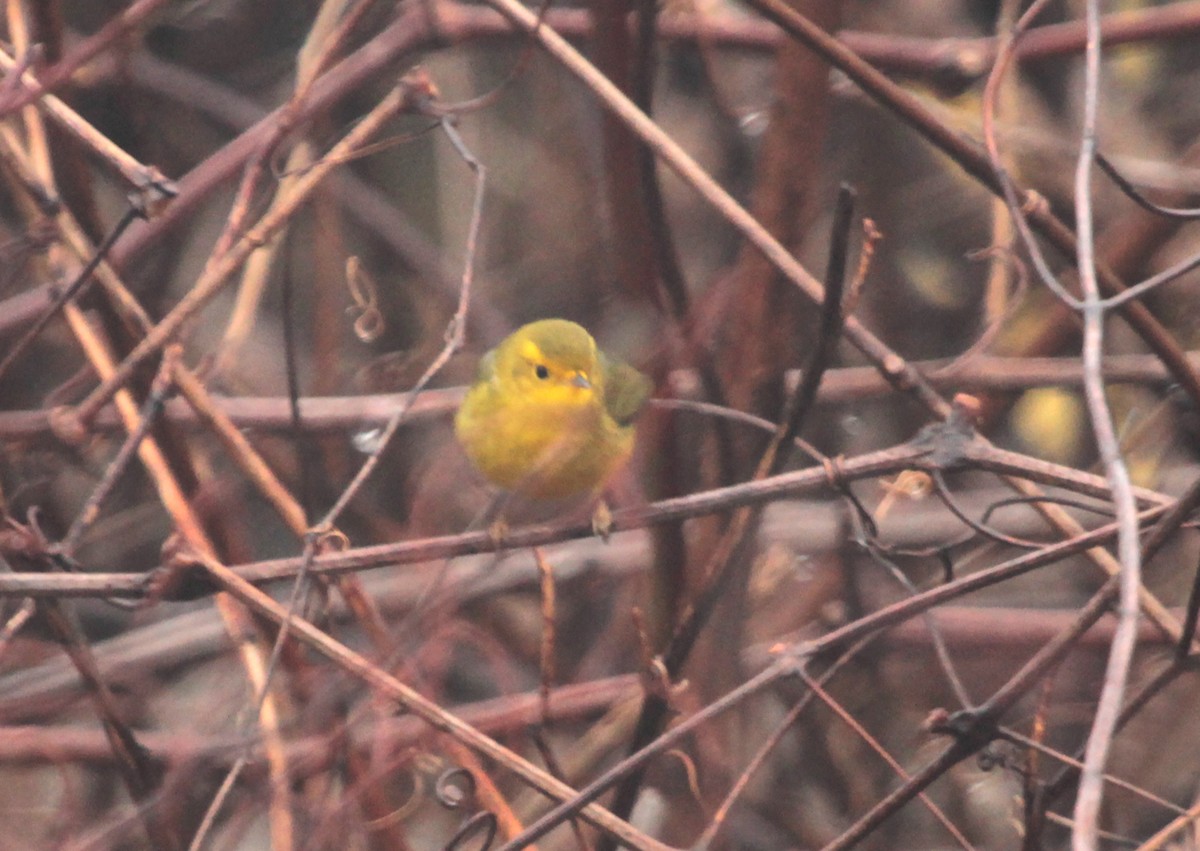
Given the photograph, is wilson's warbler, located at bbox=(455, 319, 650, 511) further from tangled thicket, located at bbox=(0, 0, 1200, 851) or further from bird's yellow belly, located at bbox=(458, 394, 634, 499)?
tangled thicket, located at bbox=(0, 0, 1200, 851)

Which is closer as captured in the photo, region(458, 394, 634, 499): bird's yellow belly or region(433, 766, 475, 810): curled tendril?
region(433, 766, 475, 810): curled tendril

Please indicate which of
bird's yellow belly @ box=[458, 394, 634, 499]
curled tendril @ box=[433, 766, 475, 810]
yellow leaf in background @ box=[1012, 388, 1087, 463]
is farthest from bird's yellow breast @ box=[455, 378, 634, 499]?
yellow leaf in background @ box=[1012, 388, 1087, 463]

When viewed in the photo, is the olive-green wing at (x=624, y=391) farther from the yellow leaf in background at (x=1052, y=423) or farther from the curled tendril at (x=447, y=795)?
the yellow leaf in background at (x=1052, y=423)

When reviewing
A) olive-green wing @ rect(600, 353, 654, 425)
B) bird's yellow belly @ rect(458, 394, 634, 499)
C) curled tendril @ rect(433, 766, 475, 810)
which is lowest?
curled tendril @ rect(433, 766, 475, 810)

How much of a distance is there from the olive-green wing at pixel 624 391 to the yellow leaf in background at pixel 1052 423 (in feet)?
4.18

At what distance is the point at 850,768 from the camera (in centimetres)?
320

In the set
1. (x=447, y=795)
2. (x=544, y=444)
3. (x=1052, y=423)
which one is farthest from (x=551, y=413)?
(x=1052, y=423)

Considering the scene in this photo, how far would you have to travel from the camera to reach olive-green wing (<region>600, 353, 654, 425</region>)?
8.93ft

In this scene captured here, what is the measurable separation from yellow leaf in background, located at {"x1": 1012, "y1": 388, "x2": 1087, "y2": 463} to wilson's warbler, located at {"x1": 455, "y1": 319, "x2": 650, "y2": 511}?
1279mm

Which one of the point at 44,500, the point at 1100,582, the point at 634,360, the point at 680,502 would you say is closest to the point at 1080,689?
the point at 1100,582

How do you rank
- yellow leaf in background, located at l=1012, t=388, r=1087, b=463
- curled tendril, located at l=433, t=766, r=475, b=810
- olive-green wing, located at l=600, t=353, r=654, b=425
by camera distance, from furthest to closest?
yellow leaf in background, located at l=1012, t=388, r=1087, b=463 < olive-green wing, located at l=600, t=353, r=654, b=425 < curled tendril, located at l=433, t=766, r=475, b=810

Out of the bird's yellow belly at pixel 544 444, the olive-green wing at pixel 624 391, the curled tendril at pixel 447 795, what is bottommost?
the curled tendril at pixel 447 795

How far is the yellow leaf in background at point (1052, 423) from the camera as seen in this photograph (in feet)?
12.0

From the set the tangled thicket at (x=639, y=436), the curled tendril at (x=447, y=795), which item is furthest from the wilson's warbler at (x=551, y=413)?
the curled tendril at (x=447, y=795)
